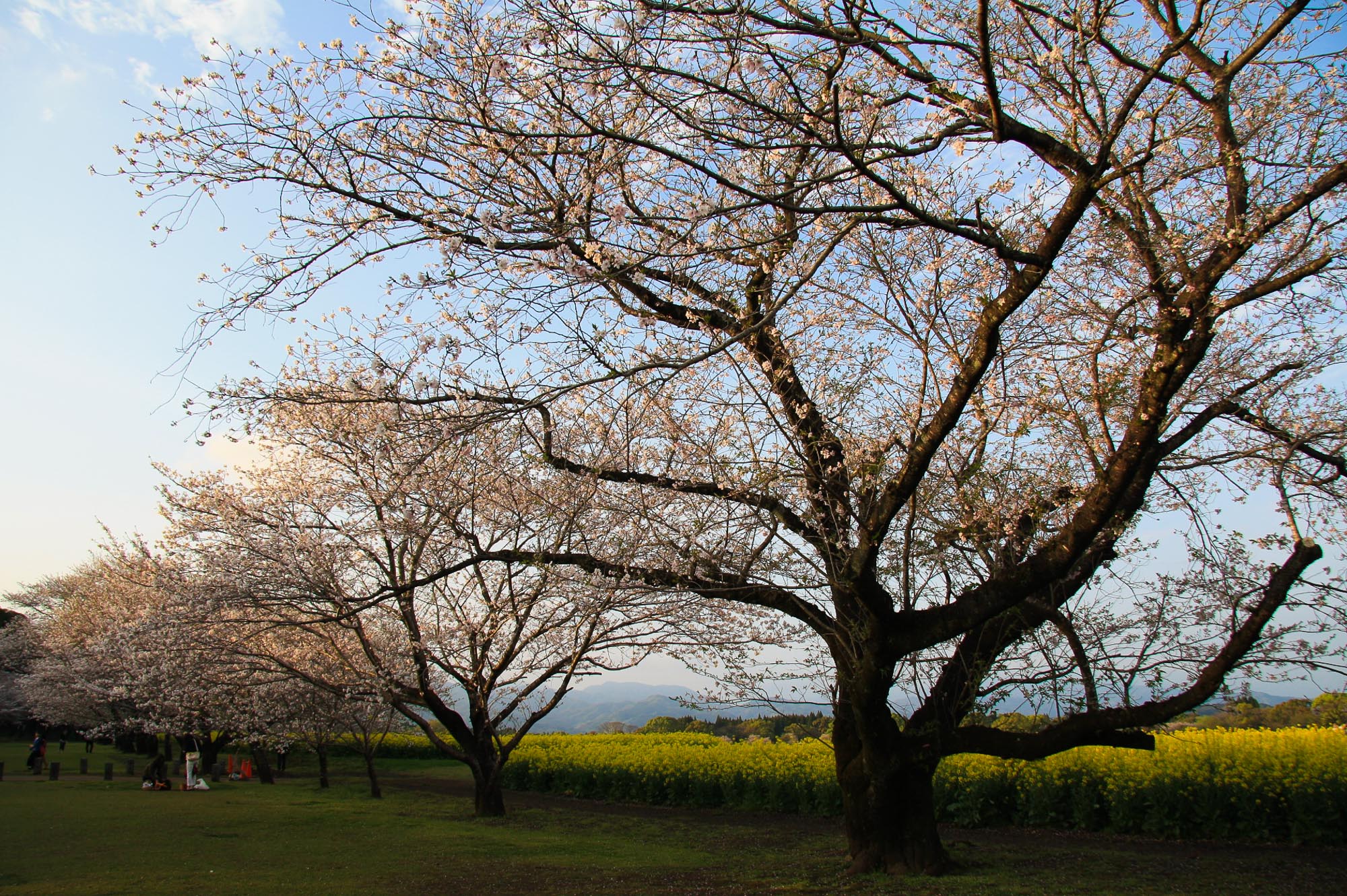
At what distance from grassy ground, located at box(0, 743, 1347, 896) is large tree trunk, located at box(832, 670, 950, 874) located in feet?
0.97

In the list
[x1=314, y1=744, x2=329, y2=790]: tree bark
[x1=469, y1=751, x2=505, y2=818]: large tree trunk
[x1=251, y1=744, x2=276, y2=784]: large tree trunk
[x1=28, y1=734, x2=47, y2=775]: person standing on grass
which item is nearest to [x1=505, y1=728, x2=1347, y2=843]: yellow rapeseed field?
[x1=469, y1=751, x2=505, y2=818]: large tree trunk

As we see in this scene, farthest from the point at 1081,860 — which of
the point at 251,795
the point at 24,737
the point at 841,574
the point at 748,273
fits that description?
the point at 24,737

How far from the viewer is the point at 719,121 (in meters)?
4.72

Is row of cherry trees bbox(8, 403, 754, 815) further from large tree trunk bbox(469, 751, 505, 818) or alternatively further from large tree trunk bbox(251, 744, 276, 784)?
large tree trunk bbox(251, 744, 276, 784)

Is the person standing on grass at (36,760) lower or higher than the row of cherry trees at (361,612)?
lower

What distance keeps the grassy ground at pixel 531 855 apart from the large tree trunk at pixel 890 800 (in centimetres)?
30

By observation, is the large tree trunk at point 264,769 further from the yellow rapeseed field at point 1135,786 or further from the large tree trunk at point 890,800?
the large tree trunk at point 890,800

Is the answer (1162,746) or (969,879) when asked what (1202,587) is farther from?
(1162,746)

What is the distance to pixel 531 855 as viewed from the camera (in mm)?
9523

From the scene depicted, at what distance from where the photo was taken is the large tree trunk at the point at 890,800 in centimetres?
668

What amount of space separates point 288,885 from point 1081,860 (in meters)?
7.40

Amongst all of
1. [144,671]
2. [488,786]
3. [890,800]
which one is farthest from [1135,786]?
[144,671]

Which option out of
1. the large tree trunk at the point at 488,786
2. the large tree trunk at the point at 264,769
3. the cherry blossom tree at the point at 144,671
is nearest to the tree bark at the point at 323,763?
the cherry blossom tree at the point at 144,671

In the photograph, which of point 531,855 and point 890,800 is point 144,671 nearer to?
point 531,855
